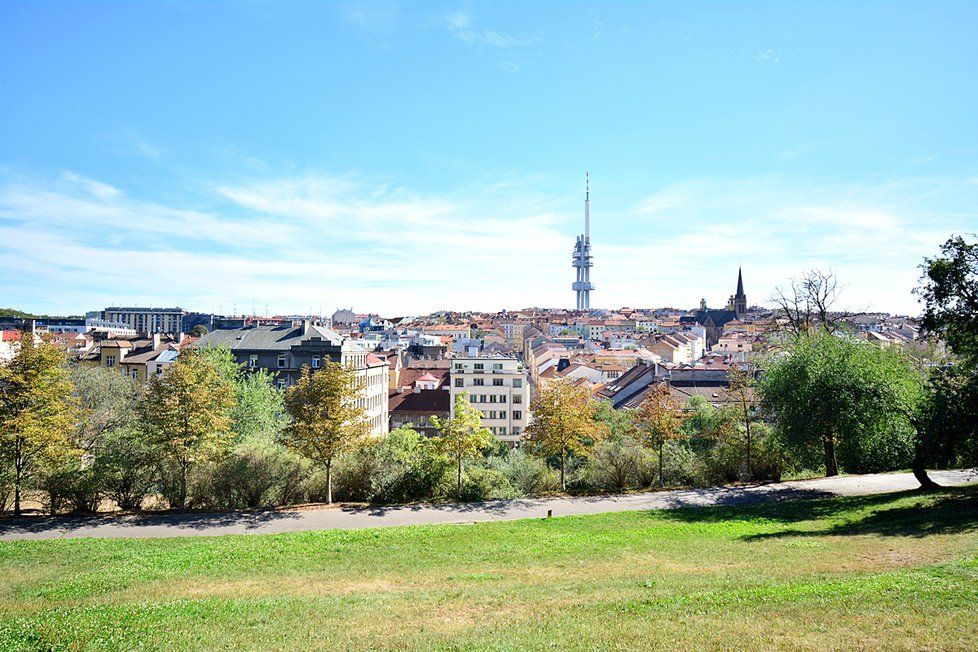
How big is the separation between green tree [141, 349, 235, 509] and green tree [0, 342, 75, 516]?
285 cm

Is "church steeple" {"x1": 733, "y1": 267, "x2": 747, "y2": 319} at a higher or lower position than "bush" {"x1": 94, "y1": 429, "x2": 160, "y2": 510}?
higher

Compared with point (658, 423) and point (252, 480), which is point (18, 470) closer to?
point (252, 480)

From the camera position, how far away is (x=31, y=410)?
2117 centimetres

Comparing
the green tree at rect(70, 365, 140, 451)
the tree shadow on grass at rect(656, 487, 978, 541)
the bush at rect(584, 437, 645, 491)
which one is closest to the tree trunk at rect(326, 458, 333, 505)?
the bush at rect(584, 437, 645, 491)

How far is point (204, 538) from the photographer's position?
18.9 metres

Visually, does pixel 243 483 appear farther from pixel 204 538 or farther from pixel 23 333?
pixel 23 333

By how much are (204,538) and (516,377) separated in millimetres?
43283

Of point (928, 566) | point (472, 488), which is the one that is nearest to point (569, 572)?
point (928, 566)

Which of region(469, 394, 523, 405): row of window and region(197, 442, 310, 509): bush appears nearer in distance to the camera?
region(197, 442, 310, 509): bush

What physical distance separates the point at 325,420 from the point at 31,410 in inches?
402

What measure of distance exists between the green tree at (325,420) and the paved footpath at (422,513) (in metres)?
2.27

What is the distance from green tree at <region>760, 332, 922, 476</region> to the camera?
2278 cm

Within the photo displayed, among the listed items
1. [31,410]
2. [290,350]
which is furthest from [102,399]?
[31,410]

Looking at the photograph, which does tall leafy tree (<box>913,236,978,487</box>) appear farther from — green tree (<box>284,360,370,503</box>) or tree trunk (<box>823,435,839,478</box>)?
green tree (<box>284,360,370,503</box>)
